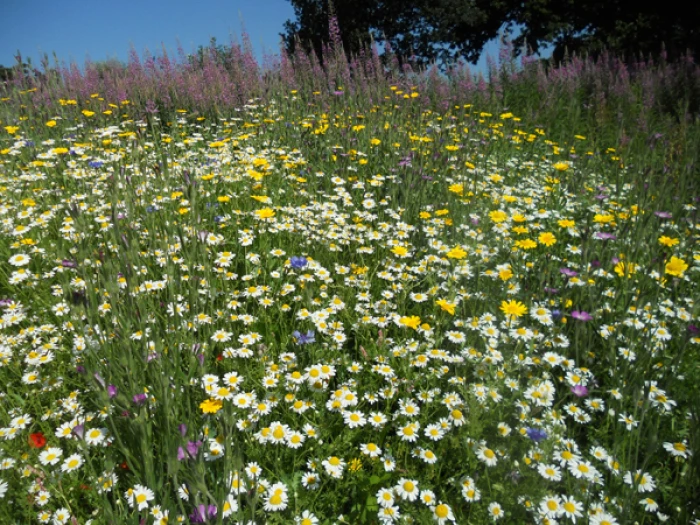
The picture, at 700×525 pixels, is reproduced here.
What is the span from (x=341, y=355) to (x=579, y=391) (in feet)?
3.34

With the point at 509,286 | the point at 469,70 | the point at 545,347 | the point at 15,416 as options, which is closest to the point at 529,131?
the point at 469,70

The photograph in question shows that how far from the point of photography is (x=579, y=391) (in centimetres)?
168

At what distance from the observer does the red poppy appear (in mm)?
1563

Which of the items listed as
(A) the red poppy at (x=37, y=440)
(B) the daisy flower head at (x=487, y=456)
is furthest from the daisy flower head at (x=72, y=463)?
(B) the daisy flower head at (x=487, y=456)

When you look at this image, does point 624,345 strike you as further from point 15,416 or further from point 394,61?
point 394,61

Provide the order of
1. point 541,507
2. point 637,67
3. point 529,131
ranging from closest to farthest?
point 541,507 < point 529,131 < point 637,67

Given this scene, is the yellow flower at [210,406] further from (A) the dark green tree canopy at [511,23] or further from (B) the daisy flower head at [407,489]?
(A) the dark green tree canopy at [511,23]

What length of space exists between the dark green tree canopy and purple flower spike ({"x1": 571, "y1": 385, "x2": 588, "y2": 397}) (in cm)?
1607

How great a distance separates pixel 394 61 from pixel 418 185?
357 cm

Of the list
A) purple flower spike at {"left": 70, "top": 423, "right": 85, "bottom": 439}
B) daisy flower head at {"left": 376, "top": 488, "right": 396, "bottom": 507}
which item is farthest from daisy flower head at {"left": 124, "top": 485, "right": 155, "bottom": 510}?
daisy flower head at {"left": 376, "top": 488, "right": 396, "bottom": 507}

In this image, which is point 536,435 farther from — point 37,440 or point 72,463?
point 37,440

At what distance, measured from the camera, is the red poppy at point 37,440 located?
156 centimetres

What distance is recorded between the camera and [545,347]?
6.57 feet

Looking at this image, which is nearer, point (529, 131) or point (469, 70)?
point (529, 131)
